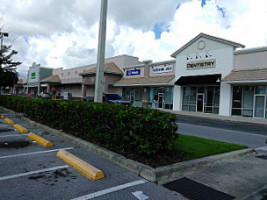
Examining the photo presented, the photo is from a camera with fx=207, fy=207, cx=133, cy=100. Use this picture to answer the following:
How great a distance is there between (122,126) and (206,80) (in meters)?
18.1

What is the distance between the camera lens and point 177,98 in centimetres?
2459

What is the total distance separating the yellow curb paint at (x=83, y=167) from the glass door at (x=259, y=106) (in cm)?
1880

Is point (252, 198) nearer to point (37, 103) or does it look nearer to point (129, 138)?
point (129, 138)

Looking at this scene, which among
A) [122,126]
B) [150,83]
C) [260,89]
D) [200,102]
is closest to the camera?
[122,126]

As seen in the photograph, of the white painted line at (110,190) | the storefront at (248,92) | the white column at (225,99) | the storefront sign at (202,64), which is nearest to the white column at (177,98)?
the storefront sign at (202,64)

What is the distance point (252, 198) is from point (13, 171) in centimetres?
420

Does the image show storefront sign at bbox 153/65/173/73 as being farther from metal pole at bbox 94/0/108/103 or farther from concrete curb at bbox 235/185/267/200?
concrete curb at bbox 235/185/267/200

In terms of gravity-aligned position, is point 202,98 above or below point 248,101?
above

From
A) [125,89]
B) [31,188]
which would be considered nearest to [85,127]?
[31,188]

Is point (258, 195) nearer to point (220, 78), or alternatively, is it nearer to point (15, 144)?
point (15, 144)

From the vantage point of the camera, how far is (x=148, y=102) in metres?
28.6

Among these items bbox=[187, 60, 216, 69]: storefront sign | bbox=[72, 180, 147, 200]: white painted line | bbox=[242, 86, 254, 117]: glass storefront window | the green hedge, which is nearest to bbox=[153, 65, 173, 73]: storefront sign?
bbox=[187, 60, 216, 69]: storefront sign

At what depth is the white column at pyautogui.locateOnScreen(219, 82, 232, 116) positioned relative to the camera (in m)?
19.8

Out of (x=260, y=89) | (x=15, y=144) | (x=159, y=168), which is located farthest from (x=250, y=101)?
(x=15, y=144)
